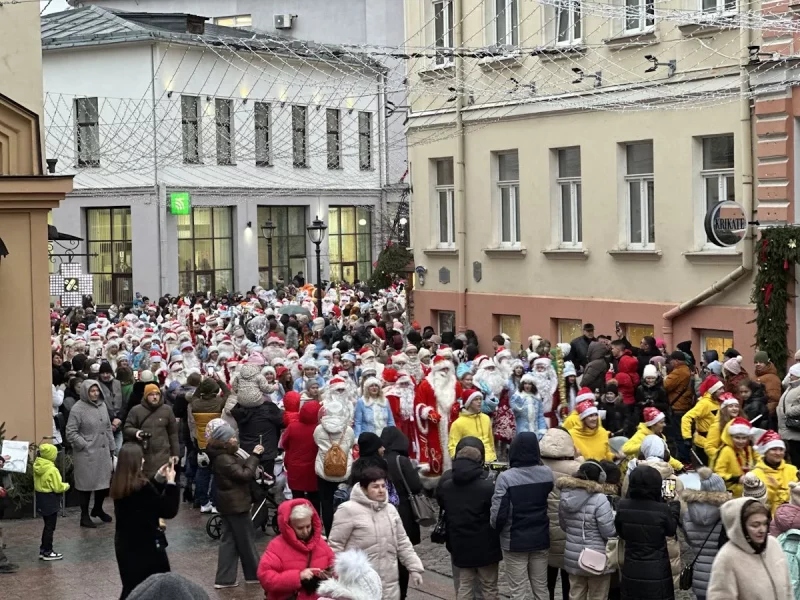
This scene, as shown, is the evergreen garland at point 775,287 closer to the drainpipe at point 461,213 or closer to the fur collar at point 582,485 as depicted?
the drainpipe at point 461,213

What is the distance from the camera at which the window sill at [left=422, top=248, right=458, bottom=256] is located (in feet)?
97.5

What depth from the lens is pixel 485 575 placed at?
11336 millimetres

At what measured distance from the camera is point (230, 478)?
12.7 meters

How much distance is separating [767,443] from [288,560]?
4.39m

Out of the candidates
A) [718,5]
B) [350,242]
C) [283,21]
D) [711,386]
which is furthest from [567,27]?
[283,21]

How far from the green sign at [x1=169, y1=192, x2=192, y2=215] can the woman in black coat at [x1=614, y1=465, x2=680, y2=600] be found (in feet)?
134

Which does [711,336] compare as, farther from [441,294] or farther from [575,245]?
[441,294]

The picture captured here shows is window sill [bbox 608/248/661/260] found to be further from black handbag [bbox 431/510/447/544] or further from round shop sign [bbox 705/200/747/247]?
black handbag [bbox 431/510/447/544]

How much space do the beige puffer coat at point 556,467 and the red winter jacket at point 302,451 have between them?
10.7ft

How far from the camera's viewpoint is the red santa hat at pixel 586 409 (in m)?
13.1

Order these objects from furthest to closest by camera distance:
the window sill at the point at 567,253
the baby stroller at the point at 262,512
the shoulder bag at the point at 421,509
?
the window sill at the point at 567,253
the baby stroller at the point at 262,512
the shoulder bag at the point at 421,509

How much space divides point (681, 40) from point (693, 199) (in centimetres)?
241

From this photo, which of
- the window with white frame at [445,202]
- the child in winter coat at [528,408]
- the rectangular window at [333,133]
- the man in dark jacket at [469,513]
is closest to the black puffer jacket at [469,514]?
the man in dark jacket at [469,513]

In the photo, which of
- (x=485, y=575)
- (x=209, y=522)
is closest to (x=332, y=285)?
(x=209, y=522)
